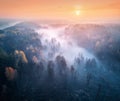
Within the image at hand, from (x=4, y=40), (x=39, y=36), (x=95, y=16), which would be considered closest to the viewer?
(x=4, y=40)

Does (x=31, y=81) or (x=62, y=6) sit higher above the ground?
(x=62, y=6)

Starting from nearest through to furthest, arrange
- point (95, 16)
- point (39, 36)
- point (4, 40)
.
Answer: point (4, 40), point (39, 36), point (95, 16)

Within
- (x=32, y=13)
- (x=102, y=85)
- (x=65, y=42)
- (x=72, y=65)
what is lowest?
(x=102, y=85)

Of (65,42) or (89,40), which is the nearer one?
(65,42)

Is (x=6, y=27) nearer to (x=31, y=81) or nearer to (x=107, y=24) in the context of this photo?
(x=31, y=81)

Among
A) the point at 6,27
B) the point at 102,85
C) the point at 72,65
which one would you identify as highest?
the point at 6,27

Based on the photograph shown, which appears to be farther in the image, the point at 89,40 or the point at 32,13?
the point at 89,40

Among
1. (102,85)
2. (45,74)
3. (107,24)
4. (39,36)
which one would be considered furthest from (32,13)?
(102,85)

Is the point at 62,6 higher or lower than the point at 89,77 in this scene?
higher

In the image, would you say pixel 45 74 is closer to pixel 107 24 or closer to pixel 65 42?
pixel 65 42

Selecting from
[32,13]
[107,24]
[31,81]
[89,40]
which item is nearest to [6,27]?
[32,13]
